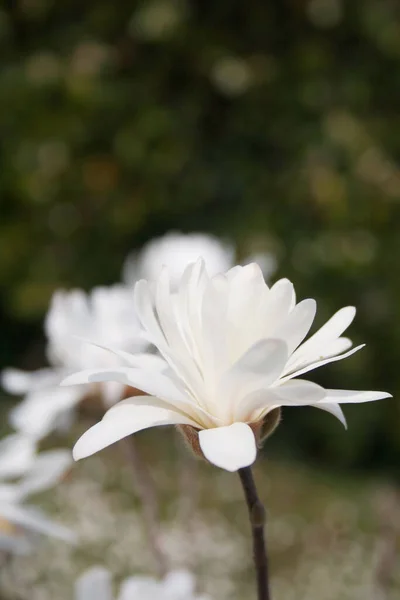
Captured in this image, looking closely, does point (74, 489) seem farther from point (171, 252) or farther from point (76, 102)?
point (76, 102)

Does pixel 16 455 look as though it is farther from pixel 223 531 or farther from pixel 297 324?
pixel 223 531

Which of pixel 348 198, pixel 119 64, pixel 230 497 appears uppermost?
pixel 119 64

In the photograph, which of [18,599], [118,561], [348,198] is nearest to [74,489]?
[118,561]

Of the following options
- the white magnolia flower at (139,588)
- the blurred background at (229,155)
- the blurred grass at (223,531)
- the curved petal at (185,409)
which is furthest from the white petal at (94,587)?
the blurred background at (229,155)

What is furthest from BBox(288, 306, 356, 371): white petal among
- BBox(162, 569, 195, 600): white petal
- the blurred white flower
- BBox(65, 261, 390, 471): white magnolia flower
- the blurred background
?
the blurred background

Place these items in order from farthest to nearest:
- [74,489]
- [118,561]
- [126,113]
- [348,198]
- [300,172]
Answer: [126,113] < [300,172] < [348,198] < [74,489] < [118,561]

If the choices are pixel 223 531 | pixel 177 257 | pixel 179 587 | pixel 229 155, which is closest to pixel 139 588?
pixel 179 587

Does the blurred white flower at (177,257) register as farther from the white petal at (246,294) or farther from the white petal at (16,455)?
the white petal at (246,294)
